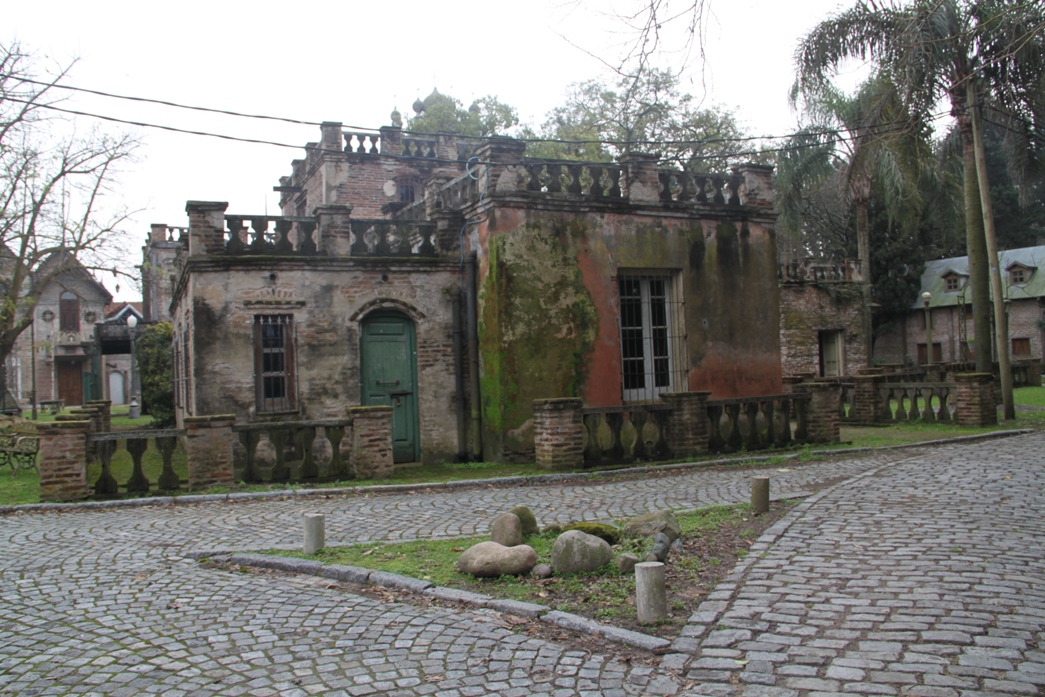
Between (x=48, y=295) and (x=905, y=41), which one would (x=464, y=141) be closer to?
(x=905, y=41)

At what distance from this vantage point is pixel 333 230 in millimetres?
13820

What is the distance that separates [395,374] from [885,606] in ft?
33.3

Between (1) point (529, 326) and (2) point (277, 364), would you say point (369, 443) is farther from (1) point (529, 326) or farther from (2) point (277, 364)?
(1) point (529, 326)

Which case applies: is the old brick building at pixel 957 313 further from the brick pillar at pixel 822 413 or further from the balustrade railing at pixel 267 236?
the balustrade railing at pixel 267 236

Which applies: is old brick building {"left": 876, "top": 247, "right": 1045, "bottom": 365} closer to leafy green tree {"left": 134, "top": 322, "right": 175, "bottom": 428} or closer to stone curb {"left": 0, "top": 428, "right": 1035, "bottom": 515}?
stone curb {"left": 0, "top": 428, "right": 1035, "bottom": 515}

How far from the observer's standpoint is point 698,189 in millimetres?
15352

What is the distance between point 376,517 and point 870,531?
5.04 metres

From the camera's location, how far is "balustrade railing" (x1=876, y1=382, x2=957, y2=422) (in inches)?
671

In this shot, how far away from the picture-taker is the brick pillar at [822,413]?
1409 cm

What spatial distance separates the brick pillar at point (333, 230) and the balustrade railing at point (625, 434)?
499 centimetres

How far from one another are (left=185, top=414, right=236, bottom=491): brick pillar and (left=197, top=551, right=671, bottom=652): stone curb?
12.3ft

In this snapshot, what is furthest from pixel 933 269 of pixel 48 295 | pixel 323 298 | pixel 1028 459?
pixel 48 295

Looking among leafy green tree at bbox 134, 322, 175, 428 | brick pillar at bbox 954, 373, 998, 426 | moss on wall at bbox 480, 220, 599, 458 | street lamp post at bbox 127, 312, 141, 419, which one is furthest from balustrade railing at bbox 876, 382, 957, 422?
street lamp post at bbox 127, 312, 141, 419

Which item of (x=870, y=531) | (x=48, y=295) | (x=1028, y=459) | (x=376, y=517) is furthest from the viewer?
(x=48, y=295)
